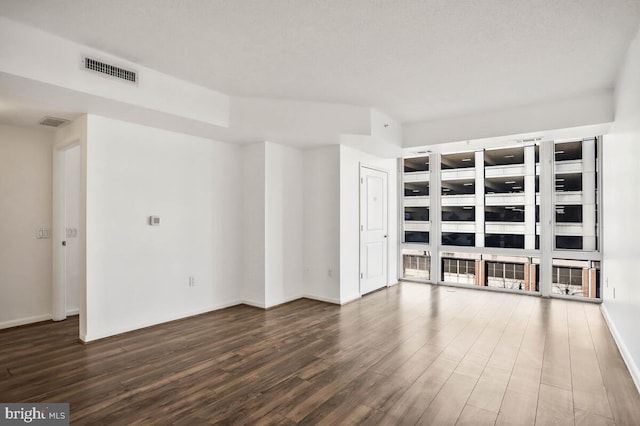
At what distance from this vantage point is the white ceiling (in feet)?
8.20

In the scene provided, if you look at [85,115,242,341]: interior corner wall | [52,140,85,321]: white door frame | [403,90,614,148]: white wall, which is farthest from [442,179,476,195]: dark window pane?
[52,140,85,321]: white door frame

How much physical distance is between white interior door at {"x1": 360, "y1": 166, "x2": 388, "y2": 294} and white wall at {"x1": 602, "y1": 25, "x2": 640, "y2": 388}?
3.21 m

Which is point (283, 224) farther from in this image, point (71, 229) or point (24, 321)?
point (24, 321)

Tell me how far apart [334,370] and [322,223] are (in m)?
2.77

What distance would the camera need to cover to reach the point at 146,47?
3.09 m

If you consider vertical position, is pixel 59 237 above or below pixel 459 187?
below

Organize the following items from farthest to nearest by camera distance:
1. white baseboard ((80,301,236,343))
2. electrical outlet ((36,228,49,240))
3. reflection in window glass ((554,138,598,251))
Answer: reflection in window glass ((554,138,598,251)) < electrical outlet ((36,228,49,240)) < white baseboard ((80,301,236,343))

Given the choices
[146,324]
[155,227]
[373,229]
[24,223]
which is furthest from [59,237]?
[373,229]

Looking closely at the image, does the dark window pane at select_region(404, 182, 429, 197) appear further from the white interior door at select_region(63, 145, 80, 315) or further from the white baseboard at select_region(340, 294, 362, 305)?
the white interior door at select_region(63, 145, 80, 315)

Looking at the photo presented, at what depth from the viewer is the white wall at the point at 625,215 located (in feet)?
9.40

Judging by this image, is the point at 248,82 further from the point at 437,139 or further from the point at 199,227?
the point at 437,139

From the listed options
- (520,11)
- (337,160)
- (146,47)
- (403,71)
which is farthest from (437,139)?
(146,47)

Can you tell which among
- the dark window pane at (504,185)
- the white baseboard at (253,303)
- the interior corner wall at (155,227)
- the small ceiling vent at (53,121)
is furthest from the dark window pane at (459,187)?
the small ceiling vent at (53,121)

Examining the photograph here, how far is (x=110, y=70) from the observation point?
3.24 meters
